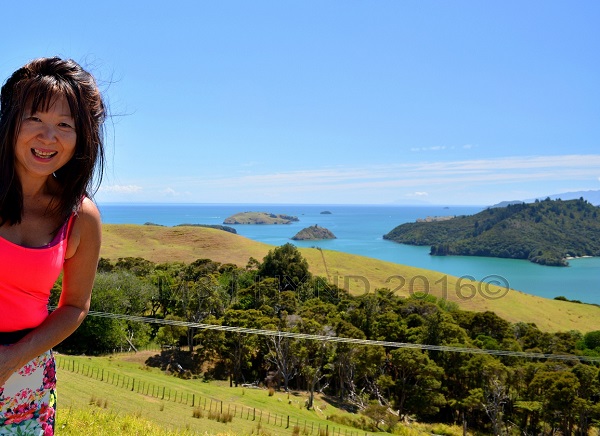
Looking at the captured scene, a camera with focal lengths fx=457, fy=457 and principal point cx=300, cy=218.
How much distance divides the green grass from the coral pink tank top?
4892mm

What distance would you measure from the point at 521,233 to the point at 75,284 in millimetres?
176501

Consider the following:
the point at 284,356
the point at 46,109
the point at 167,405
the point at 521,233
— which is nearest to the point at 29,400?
the point at 46,109

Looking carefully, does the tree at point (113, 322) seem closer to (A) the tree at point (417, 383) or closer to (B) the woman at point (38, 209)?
(A) the tree at point (417, 383)

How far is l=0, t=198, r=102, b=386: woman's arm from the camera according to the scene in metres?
1.61

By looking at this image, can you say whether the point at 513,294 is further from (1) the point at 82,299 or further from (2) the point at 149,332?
(1) the point at 82,299

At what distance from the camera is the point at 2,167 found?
1556 millimetres

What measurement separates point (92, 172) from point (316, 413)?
2219 centimetres

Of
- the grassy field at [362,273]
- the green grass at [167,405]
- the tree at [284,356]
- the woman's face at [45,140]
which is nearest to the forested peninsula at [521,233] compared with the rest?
the grassy field at [362,273]

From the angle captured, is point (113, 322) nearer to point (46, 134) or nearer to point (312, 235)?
point (46, 134)

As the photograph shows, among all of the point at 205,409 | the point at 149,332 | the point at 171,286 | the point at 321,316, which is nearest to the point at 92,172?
the point at 205,409

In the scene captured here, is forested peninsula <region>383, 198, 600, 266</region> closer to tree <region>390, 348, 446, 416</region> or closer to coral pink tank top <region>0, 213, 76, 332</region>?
tree <region>390, 348, 446, 416</region>

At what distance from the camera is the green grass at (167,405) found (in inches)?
340

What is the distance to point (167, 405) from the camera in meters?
15.5

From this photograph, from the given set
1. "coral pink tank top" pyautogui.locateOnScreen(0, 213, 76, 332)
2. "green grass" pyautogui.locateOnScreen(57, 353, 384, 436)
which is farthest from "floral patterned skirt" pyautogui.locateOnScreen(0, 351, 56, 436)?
"green grass" pyautogui.locateOnScreen(57, 353, 384, 436)
